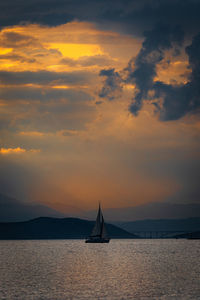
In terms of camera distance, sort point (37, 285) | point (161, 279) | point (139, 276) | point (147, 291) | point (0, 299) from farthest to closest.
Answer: point (139, 276) → point (161, 279) → point (37, 285) → point (147, 291) → point (0, 299)

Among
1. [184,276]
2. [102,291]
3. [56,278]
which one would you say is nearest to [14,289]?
[102,291]

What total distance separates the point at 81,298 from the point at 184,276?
100ft

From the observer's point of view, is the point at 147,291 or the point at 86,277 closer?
the point at 147,291

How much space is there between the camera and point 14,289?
60750 millimetres

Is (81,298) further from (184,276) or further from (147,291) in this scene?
(184,276)

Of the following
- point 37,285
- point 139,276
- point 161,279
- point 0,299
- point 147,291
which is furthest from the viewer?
point 139,276

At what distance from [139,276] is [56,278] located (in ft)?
45.2

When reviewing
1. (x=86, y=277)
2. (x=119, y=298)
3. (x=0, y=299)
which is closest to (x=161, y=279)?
(x=86, y=277)

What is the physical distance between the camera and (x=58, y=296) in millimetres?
55156

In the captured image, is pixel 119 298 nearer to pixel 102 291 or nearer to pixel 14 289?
pixel 102 291

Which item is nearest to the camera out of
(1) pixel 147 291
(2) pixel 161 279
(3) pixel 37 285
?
(1) pixel 147 291

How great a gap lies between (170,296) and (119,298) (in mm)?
5876

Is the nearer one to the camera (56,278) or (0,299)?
(0,299)

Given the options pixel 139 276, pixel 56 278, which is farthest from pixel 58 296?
pixel 139 276
